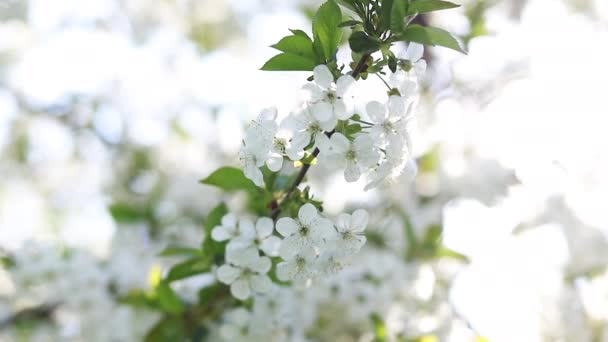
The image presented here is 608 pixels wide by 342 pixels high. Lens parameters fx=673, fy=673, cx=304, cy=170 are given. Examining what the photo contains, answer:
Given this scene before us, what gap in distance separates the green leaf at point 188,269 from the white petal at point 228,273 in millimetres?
128

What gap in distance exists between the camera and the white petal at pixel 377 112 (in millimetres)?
788

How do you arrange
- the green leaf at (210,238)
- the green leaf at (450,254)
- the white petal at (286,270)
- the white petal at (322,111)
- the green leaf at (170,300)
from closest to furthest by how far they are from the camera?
the white petal at (322,111)
the white petal at (286,270)
the green leaf at (210,238)
the green leaf at (170,300)
the green leaf at (450,254)

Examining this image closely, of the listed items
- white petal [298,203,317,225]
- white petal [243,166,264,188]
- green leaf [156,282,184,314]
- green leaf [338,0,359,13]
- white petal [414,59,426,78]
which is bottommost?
green leaf [156,282,184,314]

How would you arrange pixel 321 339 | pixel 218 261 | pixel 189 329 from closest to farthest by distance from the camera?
1. pixel 218 261
2. pixel 189 329
3. pixel 321 339

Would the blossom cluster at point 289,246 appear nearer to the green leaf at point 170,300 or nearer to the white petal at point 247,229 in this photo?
the white petal at point 247,229

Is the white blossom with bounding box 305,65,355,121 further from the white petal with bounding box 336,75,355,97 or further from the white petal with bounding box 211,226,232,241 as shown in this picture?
the white petal with bounding box 211,226,232,241

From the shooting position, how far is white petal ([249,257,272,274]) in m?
0.95

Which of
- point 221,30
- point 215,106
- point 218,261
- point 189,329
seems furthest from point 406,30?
point 221,30

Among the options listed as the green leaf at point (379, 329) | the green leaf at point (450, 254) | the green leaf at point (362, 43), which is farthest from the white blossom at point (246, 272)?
the green leaf at point (450, 254)

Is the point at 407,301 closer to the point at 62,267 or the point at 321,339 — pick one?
the point at 321,339

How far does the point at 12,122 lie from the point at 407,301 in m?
1.94

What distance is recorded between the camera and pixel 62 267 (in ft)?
6.19

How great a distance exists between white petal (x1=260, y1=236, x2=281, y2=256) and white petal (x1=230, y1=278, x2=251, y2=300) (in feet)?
0.22

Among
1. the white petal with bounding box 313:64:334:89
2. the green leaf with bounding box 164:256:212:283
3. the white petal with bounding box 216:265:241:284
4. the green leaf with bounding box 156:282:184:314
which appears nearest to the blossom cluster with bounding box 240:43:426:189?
the white petal with bounding box 313:64:334:89
